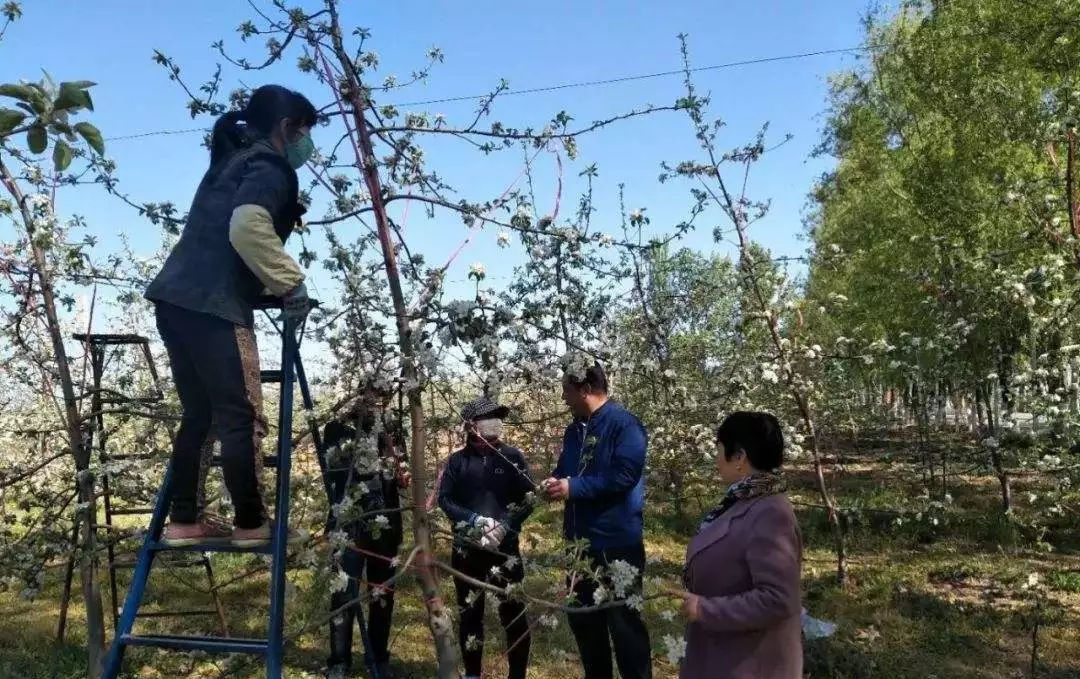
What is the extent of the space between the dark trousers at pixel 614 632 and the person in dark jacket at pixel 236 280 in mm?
1827

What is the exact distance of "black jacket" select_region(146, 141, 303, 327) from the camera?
9.38 feet

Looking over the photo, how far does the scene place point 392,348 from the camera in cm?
289

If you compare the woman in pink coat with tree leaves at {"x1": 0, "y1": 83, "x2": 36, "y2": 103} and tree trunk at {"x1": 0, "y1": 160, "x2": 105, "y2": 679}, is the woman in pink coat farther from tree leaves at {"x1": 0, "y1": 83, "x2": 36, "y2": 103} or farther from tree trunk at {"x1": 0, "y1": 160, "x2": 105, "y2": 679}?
tree trunk at {"x1": 0, "y1": 160, "x2": 105, "y2": 679}

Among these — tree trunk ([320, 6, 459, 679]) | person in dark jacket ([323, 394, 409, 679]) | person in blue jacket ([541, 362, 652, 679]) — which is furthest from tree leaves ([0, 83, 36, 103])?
person in blue jacket ([541, 362, 652, 679])

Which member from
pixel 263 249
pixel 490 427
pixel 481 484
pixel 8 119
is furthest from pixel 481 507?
pixel 8 119

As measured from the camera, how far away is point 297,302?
2.75 metres

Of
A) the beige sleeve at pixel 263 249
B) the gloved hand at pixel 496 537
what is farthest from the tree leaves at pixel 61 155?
the gloved hand at pixel 496 537

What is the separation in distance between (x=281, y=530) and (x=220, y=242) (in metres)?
1.03

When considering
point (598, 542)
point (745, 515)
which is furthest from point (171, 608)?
point (745, 515)

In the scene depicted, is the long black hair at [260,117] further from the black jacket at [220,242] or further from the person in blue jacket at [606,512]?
the person in blue jacket at [606,512]

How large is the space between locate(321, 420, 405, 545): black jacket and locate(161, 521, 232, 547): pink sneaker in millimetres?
469

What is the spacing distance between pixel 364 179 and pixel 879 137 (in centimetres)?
1726

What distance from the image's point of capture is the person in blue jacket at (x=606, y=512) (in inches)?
164

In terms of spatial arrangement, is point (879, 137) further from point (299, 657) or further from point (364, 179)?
point (364, 179)
